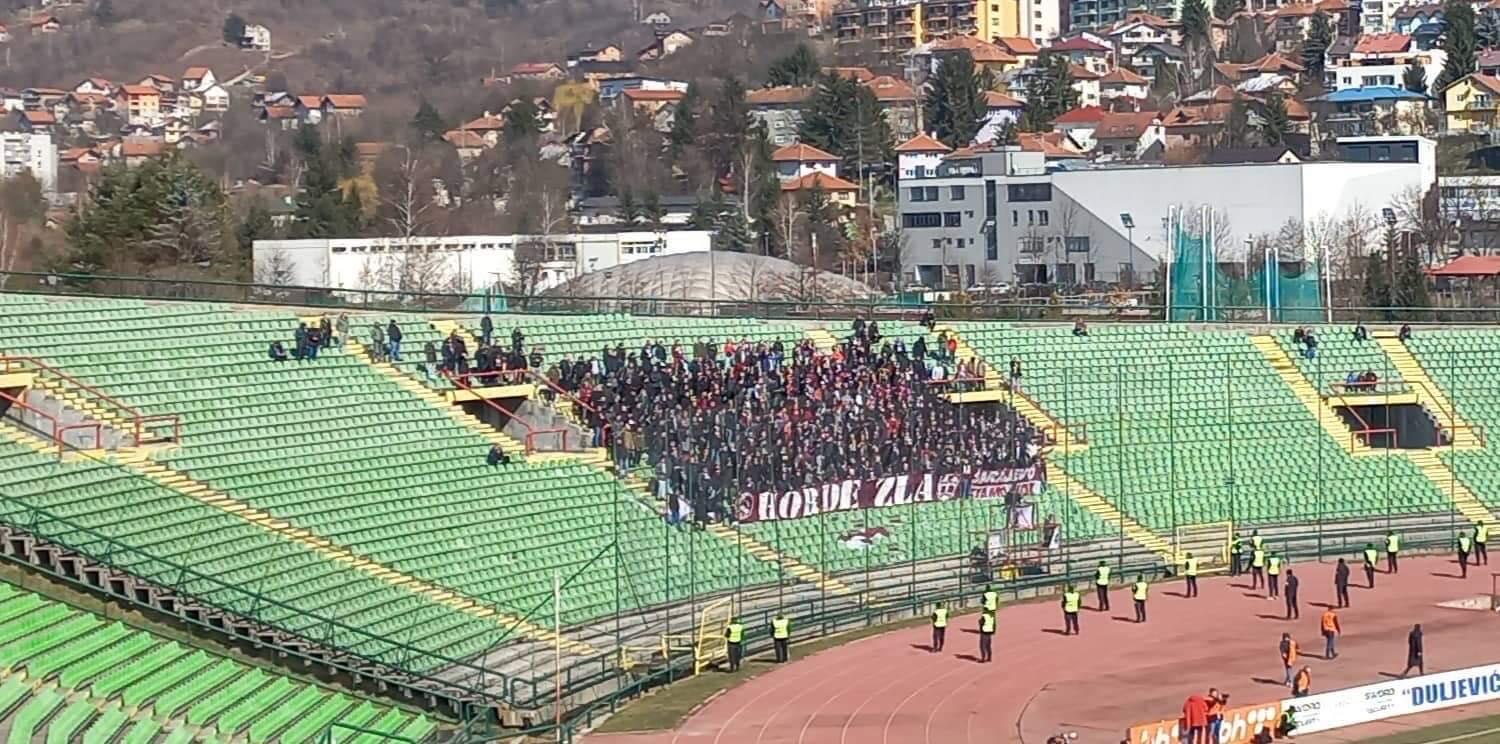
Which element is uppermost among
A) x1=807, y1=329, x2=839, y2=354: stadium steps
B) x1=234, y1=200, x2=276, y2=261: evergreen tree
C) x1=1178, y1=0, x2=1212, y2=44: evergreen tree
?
x1=1178, y1=0, x2=1212, y2=44: evergreen tree

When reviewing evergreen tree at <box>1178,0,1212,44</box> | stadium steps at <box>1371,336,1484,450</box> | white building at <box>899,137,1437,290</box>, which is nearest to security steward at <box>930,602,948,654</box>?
stadium steps at <box>1371,336,1484,450</box>

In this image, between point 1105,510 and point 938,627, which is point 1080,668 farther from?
point 1105,510

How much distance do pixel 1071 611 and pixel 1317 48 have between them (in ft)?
403

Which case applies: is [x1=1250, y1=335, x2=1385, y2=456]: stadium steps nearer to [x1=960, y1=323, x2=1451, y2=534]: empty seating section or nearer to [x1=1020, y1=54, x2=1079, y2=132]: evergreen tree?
[x1=960, y1=323, x2=1451, y2=534]: empty seating section

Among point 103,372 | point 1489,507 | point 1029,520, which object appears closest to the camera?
point 103,372

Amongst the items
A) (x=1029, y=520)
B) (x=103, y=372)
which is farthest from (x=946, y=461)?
(x=103, y=372)

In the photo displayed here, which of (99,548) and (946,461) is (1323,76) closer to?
(946,461)

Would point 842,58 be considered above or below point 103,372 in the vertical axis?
above

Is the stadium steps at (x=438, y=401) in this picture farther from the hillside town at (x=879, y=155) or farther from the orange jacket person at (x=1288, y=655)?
the hillside town at (x=879, y=155)

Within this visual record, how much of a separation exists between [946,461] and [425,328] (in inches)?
365

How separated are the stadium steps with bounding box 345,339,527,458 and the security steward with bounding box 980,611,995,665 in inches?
329

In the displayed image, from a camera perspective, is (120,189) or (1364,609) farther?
(120,189)

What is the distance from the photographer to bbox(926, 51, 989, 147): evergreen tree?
5226 inches

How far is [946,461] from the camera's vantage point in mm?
41562
